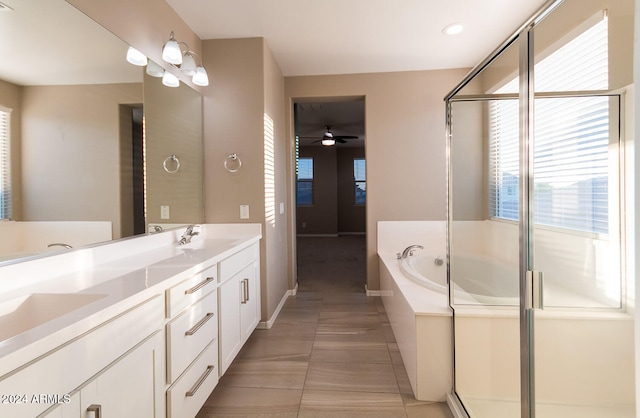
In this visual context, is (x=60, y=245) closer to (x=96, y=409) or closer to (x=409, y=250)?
(x=96, y=409)

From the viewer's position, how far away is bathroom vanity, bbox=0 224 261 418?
73cm

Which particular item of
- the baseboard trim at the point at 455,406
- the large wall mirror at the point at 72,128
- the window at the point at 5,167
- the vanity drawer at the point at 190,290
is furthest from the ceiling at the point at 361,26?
the baseboard trim at the point at 455,406

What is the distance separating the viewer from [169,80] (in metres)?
2.21

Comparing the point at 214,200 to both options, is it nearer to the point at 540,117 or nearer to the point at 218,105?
the point at 218,105

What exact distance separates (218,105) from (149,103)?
31.1 inches

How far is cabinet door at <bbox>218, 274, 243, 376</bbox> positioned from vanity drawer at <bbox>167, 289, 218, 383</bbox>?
0.07 metres

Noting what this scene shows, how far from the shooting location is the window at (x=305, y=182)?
9.06 m

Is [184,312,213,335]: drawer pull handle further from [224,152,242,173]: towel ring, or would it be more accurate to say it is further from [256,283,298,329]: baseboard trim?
[224,152,242,173]: towel ring

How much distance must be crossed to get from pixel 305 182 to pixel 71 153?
7.77 meters

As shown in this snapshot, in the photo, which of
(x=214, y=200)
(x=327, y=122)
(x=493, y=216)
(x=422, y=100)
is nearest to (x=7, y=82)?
(x=214, y=200)

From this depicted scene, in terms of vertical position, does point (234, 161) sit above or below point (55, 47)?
below

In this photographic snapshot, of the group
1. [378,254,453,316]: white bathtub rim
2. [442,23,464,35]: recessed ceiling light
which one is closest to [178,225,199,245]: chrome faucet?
[378,254,453,316]: white bathtub rim

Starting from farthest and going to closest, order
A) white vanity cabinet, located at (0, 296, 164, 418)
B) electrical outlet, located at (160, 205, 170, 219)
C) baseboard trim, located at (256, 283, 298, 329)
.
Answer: baseboard trim, located at (256, 283, 298, 329)
electrical outlet, located at (160, 205, 170, 219)
white vanity cabinet, located at (0, 296, 164, 418)

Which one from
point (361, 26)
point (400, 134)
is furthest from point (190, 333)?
point (400, 134)
